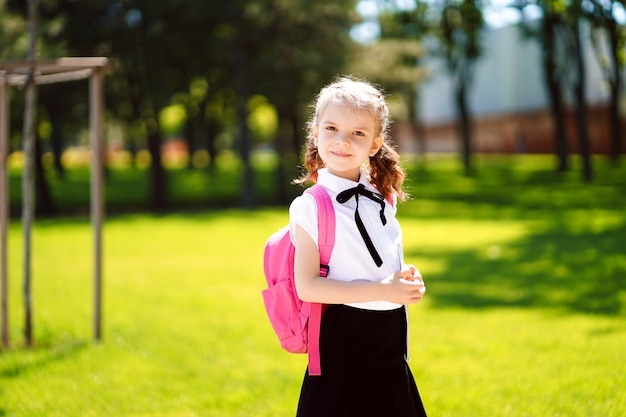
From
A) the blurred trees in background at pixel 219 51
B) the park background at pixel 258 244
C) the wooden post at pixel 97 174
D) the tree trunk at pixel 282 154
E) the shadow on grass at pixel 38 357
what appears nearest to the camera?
the park background at pixel 258 244

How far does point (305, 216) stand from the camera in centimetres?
257

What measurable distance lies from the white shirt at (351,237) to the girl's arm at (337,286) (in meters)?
0.05

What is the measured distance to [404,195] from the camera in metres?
2.99

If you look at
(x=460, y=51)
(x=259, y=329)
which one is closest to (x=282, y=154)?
(x=460, y=51)

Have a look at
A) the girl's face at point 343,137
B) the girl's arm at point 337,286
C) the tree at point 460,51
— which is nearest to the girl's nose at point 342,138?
the girl's face at point 343,137

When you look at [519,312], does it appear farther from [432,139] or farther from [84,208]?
[432,139]

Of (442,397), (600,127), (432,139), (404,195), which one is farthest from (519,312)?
(432,139)

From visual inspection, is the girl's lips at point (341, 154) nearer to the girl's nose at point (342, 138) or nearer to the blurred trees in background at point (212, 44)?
the girl's nose at point (342, 138)

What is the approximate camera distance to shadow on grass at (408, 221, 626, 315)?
28.8 ft

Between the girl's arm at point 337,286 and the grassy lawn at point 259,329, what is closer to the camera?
the girl's arm at point 337,286

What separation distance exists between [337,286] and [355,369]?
32 cm

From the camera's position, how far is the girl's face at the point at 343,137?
267cm

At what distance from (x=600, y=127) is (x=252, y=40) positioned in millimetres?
34628

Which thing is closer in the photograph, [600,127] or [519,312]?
[519,312]
